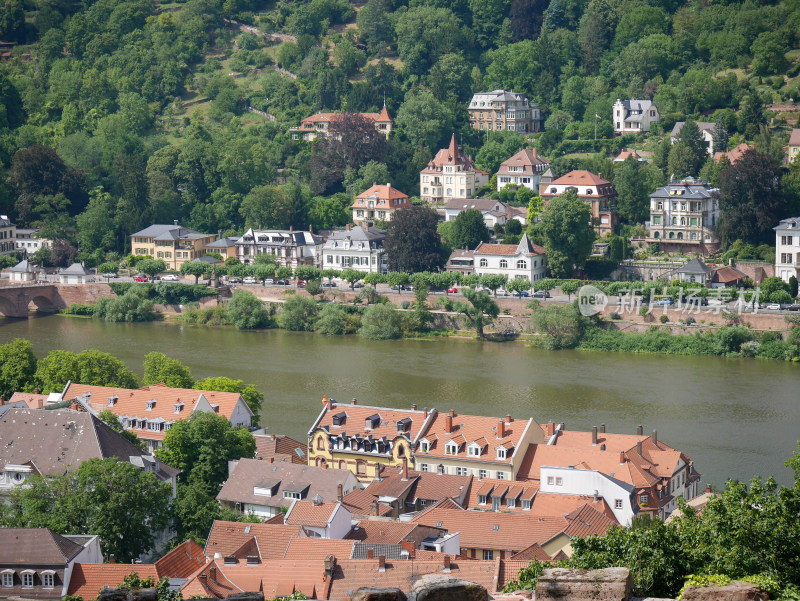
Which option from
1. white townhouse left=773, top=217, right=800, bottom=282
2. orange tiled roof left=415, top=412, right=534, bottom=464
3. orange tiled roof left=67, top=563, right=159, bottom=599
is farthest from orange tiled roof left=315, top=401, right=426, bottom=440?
white townhouse left=773, top=217, right=800, bottom=282

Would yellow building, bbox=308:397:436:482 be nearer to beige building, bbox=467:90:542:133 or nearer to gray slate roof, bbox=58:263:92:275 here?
gray slate roof, bbox=58:263:92:275

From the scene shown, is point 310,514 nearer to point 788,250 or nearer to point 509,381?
point 509,381

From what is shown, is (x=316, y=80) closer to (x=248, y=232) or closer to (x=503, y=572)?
(x=248, y=232)

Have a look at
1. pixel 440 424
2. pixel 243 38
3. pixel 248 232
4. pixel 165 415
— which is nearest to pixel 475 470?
pixel 440 424

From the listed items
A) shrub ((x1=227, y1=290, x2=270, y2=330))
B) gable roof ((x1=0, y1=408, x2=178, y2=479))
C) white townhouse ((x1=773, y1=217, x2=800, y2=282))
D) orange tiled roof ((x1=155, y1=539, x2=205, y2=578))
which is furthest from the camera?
shrub ((x1=227, y1=290, x2=270, y2=330))

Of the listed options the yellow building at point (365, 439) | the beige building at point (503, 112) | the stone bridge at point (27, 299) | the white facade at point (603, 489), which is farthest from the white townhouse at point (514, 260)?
the white facade at point (603, 489)

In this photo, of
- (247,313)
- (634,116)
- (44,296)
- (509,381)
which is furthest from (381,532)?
(634,116)
